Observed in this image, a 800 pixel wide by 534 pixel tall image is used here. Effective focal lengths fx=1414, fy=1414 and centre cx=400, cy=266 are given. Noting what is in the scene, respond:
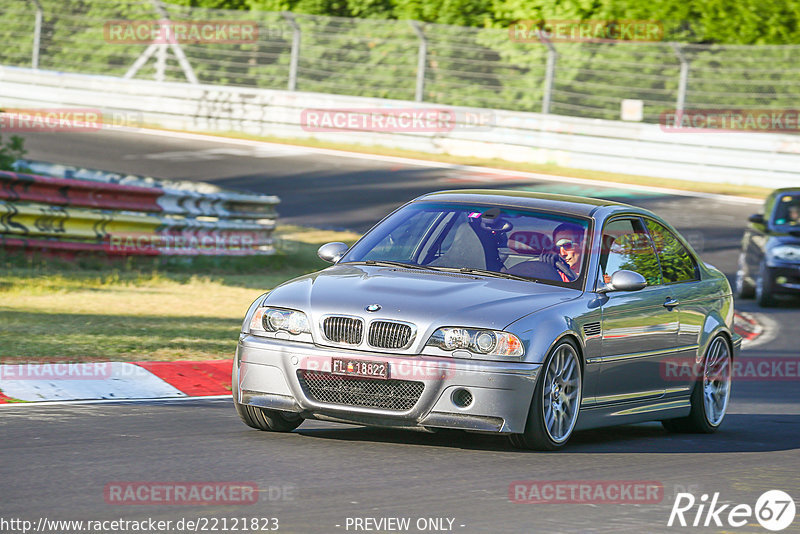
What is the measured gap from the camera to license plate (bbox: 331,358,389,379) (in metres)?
7.32

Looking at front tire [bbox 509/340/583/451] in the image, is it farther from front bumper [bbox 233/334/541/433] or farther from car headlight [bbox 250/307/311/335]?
car headlight [bbox 250/307/311/335]

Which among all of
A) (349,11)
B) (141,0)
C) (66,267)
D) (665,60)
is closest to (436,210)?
(66,267)

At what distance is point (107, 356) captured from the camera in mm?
10555

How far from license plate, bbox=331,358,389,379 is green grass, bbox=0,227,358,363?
357 centimetres

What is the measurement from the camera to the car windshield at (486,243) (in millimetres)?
8352

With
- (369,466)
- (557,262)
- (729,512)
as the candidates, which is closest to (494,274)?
(557,262)

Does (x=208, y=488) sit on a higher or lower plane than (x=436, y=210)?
lower

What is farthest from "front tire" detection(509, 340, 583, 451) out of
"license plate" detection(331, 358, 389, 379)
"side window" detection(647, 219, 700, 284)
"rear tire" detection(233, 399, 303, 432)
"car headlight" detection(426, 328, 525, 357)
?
"side window" detection(647, 219, 700, 284)

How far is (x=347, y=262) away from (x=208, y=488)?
260 cm

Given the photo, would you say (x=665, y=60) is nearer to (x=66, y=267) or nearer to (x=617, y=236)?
(x=66, y=267)

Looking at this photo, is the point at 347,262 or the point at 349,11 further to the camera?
the point at 349,11

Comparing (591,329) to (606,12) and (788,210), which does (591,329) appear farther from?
(606,12)

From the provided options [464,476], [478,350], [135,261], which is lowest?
[135,261]

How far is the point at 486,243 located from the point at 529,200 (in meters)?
0.54
